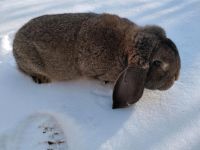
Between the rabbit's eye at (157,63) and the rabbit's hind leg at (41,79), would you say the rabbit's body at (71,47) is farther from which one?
the rabbit's eye at (157,63)

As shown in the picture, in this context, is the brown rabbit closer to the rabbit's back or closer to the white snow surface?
the rabbit's back

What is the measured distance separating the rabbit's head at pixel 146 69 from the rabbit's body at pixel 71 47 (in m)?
0.21

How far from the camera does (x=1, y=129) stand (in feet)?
9.91

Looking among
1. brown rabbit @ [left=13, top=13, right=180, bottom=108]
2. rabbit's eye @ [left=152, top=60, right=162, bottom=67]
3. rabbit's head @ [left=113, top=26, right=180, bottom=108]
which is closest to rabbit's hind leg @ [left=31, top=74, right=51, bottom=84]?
brown rabbit @ [left=13, top=13, right=180, bottom=108]

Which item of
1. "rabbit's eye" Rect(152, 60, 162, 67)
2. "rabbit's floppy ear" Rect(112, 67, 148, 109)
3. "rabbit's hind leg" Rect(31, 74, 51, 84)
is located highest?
"rabbit's eye" Rect(152, 60, 162, 67)

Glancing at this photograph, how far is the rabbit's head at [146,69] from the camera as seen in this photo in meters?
2.96

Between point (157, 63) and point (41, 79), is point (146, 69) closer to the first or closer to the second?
point (157, 63)

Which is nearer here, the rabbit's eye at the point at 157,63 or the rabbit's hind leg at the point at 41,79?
the rabbit's eye at the point at 157,63

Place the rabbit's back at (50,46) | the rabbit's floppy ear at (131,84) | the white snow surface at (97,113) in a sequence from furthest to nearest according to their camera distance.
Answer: the rabbit's back at (50,46)
the rabbit's floppy ear at (131,84)
the white snow surface at (97,113)

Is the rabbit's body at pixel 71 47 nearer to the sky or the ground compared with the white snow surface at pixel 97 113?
nearer to the sky

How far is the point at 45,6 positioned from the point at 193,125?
9.17 feet

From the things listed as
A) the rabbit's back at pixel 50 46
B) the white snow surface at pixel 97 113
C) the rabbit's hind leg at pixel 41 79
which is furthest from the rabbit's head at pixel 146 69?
the rabbit's hind leg at pixel 41 79

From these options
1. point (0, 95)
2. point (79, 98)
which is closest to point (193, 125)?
point (79, 98)

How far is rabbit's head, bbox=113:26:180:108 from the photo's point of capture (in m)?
2.96
